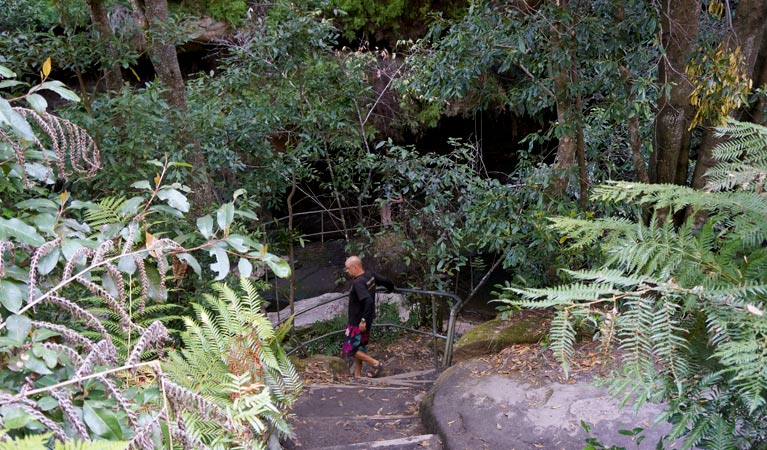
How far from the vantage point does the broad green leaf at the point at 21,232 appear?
1657 millimetres

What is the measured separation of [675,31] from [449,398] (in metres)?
3.16

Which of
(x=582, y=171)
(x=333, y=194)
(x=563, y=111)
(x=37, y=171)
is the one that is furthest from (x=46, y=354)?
(x=333, y=194)

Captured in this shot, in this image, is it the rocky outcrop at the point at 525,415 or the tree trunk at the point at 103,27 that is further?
the tree trunk at the point at 103,27

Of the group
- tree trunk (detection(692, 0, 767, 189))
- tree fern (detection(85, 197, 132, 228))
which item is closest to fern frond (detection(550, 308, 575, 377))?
tree fern (detection(85, 197, 132, 228))

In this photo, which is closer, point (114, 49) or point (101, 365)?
point (101, 365)

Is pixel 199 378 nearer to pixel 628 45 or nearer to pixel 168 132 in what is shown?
pixel 168 132

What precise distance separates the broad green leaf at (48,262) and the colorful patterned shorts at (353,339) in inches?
191

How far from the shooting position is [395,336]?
27.7 ft

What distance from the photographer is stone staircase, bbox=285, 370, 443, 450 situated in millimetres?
3825

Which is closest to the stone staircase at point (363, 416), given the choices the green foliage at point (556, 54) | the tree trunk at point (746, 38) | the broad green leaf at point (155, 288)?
the broad green leaf at point (155, 288)

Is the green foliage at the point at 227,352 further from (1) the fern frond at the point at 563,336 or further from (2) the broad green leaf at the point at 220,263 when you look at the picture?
(1) the fern frond at the point at 563,336

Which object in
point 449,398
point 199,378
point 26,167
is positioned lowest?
point 449,398

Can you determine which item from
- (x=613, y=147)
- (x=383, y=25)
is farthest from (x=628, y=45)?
(x=383, y=25)

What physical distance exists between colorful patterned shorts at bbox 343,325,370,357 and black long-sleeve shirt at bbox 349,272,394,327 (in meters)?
0.06
